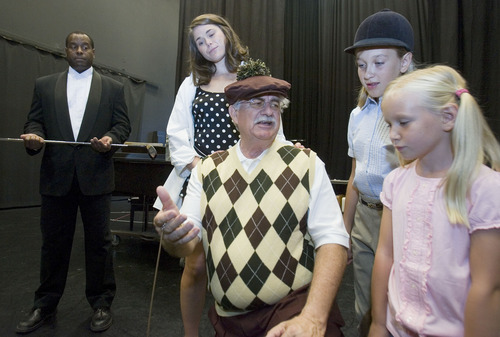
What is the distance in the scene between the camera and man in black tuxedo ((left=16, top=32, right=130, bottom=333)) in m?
2.08

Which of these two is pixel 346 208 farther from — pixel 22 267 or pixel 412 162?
pixel 22 267

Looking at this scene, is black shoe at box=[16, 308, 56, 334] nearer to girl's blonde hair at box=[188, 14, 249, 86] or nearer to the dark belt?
girl's blonde hair at box=[188, 14, 249, 86]

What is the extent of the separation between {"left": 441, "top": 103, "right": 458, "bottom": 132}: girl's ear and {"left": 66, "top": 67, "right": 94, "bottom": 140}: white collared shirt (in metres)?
1.91

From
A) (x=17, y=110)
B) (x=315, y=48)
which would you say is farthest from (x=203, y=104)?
(x=17, y=110)

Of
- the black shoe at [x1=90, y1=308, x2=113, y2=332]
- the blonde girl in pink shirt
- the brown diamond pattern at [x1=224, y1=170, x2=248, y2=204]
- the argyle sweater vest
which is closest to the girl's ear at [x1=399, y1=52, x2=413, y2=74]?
the blonde girl in pink shirt

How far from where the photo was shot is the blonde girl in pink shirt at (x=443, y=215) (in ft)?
2.84

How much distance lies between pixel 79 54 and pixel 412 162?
196cm

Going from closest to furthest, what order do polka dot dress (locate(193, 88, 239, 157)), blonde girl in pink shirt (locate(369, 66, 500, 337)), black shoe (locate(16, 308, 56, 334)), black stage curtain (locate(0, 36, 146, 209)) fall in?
blonde girl in pink shirt (locate(369, 66, 500, 337)) → polka dot dress (locate(193, 88, 239, 157)) → black shoe (locate(16, 308, 56, 334)) → black stage curtain (locate(0, 36, 146, 209))

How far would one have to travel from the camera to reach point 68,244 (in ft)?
7.04

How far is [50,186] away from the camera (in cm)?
206

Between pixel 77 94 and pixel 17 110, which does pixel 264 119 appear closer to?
pixel 77 94

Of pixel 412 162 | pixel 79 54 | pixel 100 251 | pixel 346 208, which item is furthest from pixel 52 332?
pixel 412 162

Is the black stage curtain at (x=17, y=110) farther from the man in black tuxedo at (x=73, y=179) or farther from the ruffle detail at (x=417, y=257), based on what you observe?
the ruffle detail at (x=417, y=257)

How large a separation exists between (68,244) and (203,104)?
3.76 feet
